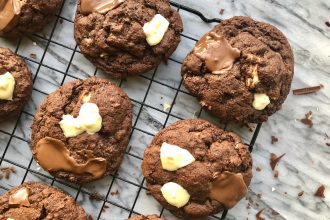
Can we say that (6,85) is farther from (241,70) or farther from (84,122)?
(241,70)

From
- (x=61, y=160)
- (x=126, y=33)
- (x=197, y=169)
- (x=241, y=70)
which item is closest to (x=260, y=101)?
(x=241, y=70)

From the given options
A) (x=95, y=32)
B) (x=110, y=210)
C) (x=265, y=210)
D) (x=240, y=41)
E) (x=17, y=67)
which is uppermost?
(x=240, y=41)

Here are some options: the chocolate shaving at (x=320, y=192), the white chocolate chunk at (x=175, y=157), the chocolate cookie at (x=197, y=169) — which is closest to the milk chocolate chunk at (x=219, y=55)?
the chocolate cookie at (x=197, y=169)

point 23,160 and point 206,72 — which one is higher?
point 206,72

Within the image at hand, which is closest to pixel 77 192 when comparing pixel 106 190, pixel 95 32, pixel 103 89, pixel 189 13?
pixel 106 190

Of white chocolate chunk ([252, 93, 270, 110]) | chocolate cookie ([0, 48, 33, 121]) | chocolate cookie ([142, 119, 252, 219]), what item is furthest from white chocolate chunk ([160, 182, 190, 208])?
chocolate cookie ([0, 48, 33, 121])

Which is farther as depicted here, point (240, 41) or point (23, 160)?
point (23, 160)

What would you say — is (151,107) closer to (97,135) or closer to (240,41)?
Result: (97,135)

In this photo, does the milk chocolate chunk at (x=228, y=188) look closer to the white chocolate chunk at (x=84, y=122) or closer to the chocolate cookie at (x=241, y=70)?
the chocolate cookie at (x=241, y=70)
